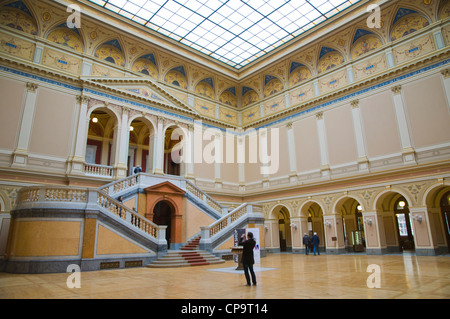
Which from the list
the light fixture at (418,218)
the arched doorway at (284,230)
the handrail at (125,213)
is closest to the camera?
the handrail at (125,213)

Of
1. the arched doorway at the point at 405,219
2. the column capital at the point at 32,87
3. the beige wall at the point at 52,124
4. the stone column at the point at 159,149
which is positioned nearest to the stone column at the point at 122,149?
the stone column at the point at 159,149

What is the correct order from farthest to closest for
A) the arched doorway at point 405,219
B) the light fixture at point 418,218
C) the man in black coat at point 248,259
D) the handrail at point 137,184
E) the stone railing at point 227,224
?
1. the arched doorway at point 405,219
2. the light fixture at point 418,218
3. the handrail at point 137,184
4. the stone railing at point 227,224
5. the man in black coat at point 248,259

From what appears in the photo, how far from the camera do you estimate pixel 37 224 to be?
10.1 metres

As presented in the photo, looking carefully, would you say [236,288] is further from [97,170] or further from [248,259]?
[97,170]

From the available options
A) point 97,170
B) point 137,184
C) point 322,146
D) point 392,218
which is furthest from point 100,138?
point 392,218

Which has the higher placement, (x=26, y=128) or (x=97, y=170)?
(x=26, y=128)

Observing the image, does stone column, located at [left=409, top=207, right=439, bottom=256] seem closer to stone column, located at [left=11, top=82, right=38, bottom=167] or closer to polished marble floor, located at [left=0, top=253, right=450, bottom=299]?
polished marble floor, located at [left=0, top=253, right=450, bottom=299]

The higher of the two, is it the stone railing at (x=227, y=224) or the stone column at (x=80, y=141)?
the stone column at (x=80, y=141)

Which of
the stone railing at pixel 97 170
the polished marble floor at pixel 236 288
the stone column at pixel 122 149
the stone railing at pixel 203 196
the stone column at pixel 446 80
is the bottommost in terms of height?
the polished marble floor at pixel 236 288

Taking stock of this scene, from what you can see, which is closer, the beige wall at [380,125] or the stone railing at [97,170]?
the stone railing at [97,170]

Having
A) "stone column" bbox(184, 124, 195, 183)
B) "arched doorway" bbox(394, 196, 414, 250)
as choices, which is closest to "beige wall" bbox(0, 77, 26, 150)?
"stone column" bbox(184, 124, 195, 183)

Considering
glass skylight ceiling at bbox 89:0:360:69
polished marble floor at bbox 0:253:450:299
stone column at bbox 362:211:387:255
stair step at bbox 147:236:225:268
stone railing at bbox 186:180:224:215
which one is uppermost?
glass skylight ceiling at bbox 89:0:360:69

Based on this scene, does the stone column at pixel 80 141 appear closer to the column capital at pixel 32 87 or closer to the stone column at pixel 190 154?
the column capital at pixel 32 87

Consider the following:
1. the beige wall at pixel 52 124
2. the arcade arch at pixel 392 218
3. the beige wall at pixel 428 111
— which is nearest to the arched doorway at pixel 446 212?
the arcade arch at pixel 392 218
